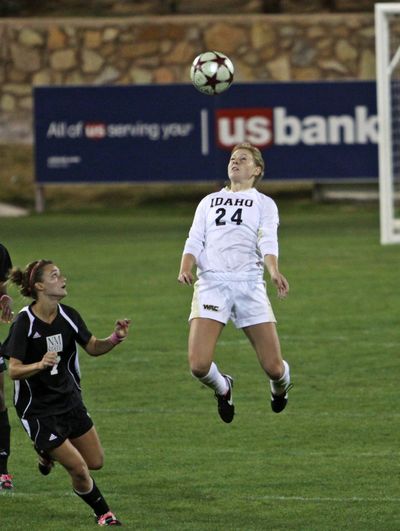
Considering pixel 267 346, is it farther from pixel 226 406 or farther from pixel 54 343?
pixel 54 343

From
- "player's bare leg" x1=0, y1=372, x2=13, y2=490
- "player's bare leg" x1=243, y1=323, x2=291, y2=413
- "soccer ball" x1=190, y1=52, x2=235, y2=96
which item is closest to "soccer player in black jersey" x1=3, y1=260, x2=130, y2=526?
Result: "player's bare leg" x1=0, y1=372, x2=13, y2=490

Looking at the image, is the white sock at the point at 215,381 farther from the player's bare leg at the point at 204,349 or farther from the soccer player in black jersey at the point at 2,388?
the soccer player in black jersey at the point at 2,388

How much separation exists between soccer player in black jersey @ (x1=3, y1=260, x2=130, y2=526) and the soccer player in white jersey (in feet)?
5.38

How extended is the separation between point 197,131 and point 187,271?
2254cm

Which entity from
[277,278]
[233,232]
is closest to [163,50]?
[233,232]

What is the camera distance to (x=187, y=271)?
10.5 m

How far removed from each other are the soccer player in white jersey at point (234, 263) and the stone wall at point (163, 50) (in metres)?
24.9

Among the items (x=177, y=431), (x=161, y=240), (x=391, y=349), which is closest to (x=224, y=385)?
(x=177, y=431)

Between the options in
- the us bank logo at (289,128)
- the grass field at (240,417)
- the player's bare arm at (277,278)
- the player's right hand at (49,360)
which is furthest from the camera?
the us bank logo at (289,128)

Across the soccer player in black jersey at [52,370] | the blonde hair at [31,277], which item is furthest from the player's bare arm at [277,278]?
the blonde hair at [31,277]

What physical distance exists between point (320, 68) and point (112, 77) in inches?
197

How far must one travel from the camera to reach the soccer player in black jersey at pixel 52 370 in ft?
29.8

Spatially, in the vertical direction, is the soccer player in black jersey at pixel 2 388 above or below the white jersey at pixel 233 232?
below

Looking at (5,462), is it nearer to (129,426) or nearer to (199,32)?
(129,426)
